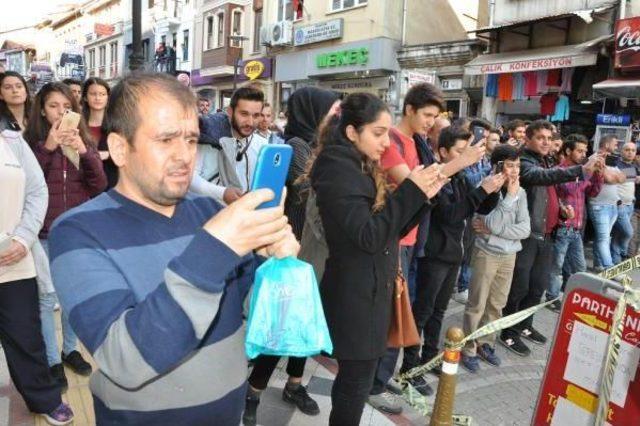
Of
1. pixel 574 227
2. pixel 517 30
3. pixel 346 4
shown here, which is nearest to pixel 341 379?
pixel 574 227

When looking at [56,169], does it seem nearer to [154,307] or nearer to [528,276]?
[154,307]

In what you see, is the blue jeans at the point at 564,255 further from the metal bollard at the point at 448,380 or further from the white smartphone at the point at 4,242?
the white smartphone at the point at 4,242

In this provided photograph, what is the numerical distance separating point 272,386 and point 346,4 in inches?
657

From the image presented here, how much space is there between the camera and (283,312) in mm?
1343

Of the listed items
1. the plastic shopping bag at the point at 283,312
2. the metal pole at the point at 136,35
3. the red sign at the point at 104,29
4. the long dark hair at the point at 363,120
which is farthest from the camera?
the red sign at the point at 104,29

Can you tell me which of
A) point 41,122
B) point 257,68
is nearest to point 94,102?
point 41,122

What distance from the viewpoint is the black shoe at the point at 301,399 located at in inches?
131

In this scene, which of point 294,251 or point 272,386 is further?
point 272,386

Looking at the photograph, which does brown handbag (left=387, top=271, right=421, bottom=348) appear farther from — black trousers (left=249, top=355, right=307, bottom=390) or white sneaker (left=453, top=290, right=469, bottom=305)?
white sneaker (left=453, top=290, right=469, bottom=305)

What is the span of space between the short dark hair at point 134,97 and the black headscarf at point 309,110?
221cm

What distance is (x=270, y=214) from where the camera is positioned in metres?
1.08

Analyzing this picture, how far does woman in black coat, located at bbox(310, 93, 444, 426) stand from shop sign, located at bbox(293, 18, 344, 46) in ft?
53.2

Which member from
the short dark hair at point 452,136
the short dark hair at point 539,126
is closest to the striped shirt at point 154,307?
the short dark hair at point 452,136

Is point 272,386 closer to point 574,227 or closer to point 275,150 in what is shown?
point 275,150
